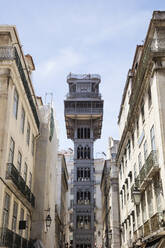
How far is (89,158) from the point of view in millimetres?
70000

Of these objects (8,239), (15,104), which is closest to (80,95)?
(15,104)

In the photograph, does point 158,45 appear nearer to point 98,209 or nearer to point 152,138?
point 152,138

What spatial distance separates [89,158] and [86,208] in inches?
403

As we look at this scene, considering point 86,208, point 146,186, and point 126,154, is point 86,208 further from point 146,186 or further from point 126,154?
point 146,186

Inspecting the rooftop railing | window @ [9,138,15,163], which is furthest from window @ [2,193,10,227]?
the rooftop railing

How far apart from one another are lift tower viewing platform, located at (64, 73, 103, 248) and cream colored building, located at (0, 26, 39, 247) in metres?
39.1

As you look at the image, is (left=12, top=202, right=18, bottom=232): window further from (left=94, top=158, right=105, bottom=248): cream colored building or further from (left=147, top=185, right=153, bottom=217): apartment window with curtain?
(left=94, top=158, right=105, bottom=248): cream colored building

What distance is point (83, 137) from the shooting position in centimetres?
7212

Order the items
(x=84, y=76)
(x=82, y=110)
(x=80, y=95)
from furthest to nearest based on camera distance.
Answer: (x=84, y=76)
(x=80, y=95)
(x=82, y=110)

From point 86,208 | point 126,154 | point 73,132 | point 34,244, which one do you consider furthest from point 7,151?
point 73,132

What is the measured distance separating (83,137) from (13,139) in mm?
51536

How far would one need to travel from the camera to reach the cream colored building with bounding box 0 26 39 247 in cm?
1861

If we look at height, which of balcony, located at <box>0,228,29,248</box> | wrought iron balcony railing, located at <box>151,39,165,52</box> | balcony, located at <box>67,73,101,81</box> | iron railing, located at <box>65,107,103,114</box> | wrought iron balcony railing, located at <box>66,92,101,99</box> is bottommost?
balcony, located at <box>0,228,29,248</box>

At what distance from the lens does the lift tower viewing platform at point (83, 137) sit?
6331 cm
